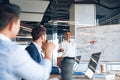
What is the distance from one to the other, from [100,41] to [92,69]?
1738 millimetres

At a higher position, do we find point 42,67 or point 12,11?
point 12,11

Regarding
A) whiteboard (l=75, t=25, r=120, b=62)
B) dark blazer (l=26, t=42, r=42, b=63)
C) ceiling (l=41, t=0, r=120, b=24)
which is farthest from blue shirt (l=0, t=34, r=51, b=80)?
ceiling (l=41, t=0, r=120, b=24)

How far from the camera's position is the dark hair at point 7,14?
1262 millimetres

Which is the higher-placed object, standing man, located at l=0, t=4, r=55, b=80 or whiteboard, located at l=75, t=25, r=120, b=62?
standing man, located at l=0, t=4, r=55, b=80

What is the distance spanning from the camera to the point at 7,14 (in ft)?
4.19

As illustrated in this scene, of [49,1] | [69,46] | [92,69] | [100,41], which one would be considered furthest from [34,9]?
[92,69]

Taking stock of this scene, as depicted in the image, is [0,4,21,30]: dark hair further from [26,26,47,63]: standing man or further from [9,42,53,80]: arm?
[26,26,47,63]: standing man

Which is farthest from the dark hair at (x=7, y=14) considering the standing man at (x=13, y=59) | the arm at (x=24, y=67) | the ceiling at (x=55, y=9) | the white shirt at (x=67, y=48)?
the ceiling at (x=55, y=9)

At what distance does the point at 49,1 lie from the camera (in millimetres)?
11219

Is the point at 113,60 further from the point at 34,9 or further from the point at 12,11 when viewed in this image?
the point at 34,9

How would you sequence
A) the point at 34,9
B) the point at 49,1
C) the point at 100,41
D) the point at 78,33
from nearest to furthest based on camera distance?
1. the point at 100,41
2. the point at 78,33
3. the point at 49,1
4. the point at 34,9

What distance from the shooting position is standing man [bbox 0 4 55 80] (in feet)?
3.86

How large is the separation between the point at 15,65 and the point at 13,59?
0.02 metres

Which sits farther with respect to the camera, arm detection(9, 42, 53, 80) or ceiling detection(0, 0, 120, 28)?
ceiling detection(0, 0, 120, 28)
